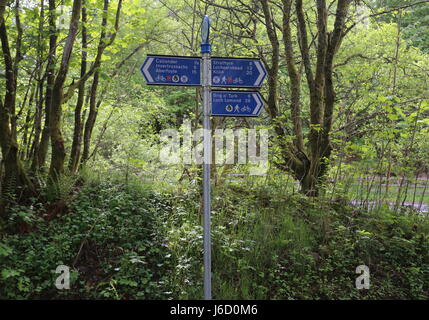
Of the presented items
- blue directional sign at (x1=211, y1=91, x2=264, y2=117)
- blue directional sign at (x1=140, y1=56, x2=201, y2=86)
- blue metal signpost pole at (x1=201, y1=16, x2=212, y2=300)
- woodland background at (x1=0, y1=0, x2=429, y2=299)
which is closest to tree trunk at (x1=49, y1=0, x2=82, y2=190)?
woodland background at (x1=0, y1=0, x2=429, y2=299)

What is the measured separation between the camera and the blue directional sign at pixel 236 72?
11.0ft

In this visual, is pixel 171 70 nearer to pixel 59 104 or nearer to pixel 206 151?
pixel 206 151

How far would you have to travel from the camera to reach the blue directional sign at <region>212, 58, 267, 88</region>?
3352 mm

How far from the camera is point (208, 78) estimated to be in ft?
10.8

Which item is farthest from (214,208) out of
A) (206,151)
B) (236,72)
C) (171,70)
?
(171,70)

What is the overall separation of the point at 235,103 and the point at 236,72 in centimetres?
29

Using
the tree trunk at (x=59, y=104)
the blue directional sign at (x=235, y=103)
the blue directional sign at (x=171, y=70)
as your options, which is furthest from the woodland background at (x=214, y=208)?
the blue directional sign at (x=171, y=70)

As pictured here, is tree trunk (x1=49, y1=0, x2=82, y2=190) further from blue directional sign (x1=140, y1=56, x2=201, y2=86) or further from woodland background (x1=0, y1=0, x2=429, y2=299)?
blue directional sign (x1=140, y1=56, x2=201, y2=86)

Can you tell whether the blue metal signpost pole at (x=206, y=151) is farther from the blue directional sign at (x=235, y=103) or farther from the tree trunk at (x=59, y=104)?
the tree trunk at (x=59, y=104)

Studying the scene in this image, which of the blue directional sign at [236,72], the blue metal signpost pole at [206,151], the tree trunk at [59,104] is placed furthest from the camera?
the tree trunk at [59,104]

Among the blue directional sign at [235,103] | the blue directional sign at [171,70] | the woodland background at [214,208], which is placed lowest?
the woodland background at [214,208]

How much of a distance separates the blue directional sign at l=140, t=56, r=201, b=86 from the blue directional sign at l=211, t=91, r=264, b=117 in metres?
0.26

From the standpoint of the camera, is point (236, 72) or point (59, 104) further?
point (59, 104)
